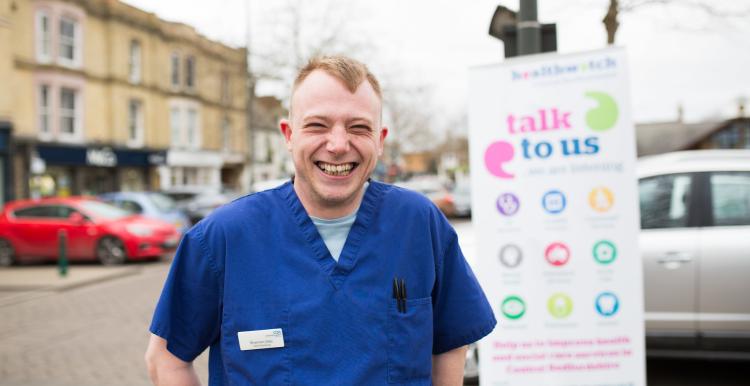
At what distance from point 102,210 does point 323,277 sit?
12812 millimetres

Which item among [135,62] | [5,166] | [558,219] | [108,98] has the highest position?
[135,62]

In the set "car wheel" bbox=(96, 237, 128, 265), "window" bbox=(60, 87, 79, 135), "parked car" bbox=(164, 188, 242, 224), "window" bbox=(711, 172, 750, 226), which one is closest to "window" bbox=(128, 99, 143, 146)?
"window" bbox=(60, 87, 79, 135)

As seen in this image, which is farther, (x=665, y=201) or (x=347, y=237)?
(x=665, y=201)

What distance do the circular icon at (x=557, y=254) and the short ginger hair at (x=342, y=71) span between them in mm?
2158

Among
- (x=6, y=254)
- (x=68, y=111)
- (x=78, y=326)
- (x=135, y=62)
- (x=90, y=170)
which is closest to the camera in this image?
(x=78, y=326)

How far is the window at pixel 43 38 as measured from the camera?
2211cm

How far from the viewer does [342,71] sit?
5.64 ft

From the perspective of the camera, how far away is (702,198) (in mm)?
4867

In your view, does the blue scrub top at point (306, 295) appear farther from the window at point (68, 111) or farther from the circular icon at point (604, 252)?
the window at point (68, 111)

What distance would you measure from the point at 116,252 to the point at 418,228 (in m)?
12.4

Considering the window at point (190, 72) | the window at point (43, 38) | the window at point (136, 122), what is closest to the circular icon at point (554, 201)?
the window at point (43, 38)

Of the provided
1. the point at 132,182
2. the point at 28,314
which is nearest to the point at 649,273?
the point at 28,314

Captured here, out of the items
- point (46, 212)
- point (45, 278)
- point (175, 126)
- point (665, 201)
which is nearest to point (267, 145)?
point (175, 126)

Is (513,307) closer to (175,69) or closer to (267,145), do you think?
(175,69)
